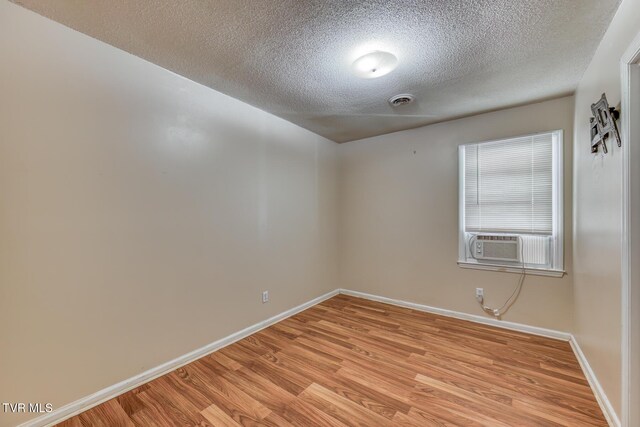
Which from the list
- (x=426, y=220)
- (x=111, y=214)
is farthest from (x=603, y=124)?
(x=111, y=214)

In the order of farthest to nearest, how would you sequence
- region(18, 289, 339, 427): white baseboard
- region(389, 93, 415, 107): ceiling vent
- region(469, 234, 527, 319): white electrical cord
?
region(469, 234, 527, 319): white electrical cord < region(389, 93, 415, 107): ceiling vent < region(18, 289, 339, 427): white baseboard

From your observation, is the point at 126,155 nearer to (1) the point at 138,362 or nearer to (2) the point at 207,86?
(2) the point at 207,86

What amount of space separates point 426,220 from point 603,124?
72.5 inches

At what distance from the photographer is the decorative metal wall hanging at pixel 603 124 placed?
137cm

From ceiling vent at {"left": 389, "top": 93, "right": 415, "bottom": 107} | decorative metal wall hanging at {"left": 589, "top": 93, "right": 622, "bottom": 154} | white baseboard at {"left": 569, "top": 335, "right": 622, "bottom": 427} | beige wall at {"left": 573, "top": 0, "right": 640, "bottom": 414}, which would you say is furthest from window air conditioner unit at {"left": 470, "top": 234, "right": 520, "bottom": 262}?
ceiling vent at {"left": 389, "top": 93, "right": 415, "bottom": 107}

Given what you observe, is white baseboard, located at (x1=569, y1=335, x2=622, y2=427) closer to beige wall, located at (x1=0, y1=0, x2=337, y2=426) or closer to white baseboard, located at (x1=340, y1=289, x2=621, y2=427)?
white baseboard, located at (x1=340, y1=289, x2=621, y2=427)

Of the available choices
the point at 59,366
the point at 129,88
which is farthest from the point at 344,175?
the point at 59,366

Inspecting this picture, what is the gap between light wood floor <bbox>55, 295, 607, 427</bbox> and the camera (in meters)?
1.55

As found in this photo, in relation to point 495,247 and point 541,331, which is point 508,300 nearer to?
point 541,331

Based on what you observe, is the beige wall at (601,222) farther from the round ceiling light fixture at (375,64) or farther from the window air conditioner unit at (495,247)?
the round ceiling light fixture at (375,64)

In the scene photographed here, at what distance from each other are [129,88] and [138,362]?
6.44 ft

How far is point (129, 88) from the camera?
1.80 metres

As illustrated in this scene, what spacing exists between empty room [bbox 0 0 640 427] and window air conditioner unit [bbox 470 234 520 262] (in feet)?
0.05

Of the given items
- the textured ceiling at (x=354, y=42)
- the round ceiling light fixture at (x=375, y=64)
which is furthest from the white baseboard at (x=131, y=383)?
the round ceiling light fixture at (x=375, y=64)
